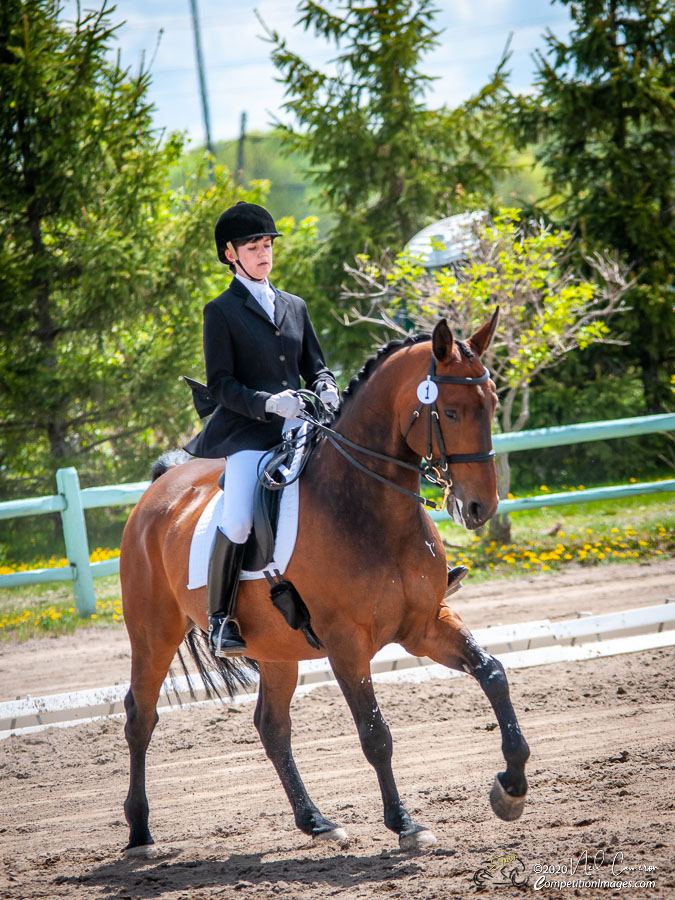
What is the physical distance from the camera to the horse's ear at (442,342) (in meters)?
3.44

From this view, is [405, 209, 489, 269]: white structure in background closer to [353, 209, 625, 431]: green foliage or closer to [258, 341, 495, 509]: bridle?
[353, 209, 625, 431]: green foliage

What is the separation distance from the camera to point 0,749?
5832 mm

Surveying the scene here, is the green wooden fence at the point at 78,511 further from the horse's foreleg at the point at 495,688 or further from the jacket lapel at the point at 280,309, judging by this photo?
the horse's foreleg at the point at 495,688

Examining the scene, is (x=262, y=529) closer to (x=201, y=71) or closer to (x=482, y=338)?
(x=482, y=338)

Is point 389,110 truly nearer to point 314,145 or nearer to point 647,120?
point 314,145

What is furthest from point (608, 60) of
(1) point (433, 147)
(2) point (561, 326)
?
(2) point (561, 326)

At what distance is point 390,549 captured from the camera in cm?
371

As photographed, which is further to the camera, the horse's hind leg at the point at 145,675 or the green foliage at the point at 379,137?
the green foliage at the point at 379,137

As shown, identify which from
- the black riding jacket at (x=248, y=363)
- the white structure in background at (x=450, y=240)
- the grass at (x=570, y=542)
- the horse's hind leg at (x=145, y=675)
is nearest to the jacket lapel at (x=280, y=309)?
the black riding jacket at (x=248, y=363)

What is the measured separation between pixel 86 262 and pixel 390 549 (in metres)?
10.6

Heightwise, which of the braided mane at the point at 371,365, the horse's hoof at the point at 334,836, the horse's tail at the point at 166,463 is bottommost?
the horse's hoof at the point at 334,836

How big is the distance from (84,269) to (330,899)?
11.4 meters

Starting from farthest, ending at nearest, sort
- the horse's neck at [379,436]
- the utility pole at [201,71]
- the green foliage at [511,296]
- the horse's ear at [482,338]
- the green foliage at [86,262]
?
the utility pole at [201,71] < the green foliage at [86,262] < the green foliage at [511,296] < the horse's neck at [379,436] < the horse's ear at [482,338]

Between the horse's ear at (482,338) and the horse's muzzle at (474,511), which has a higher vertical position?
the horse's ear at (482,338)
